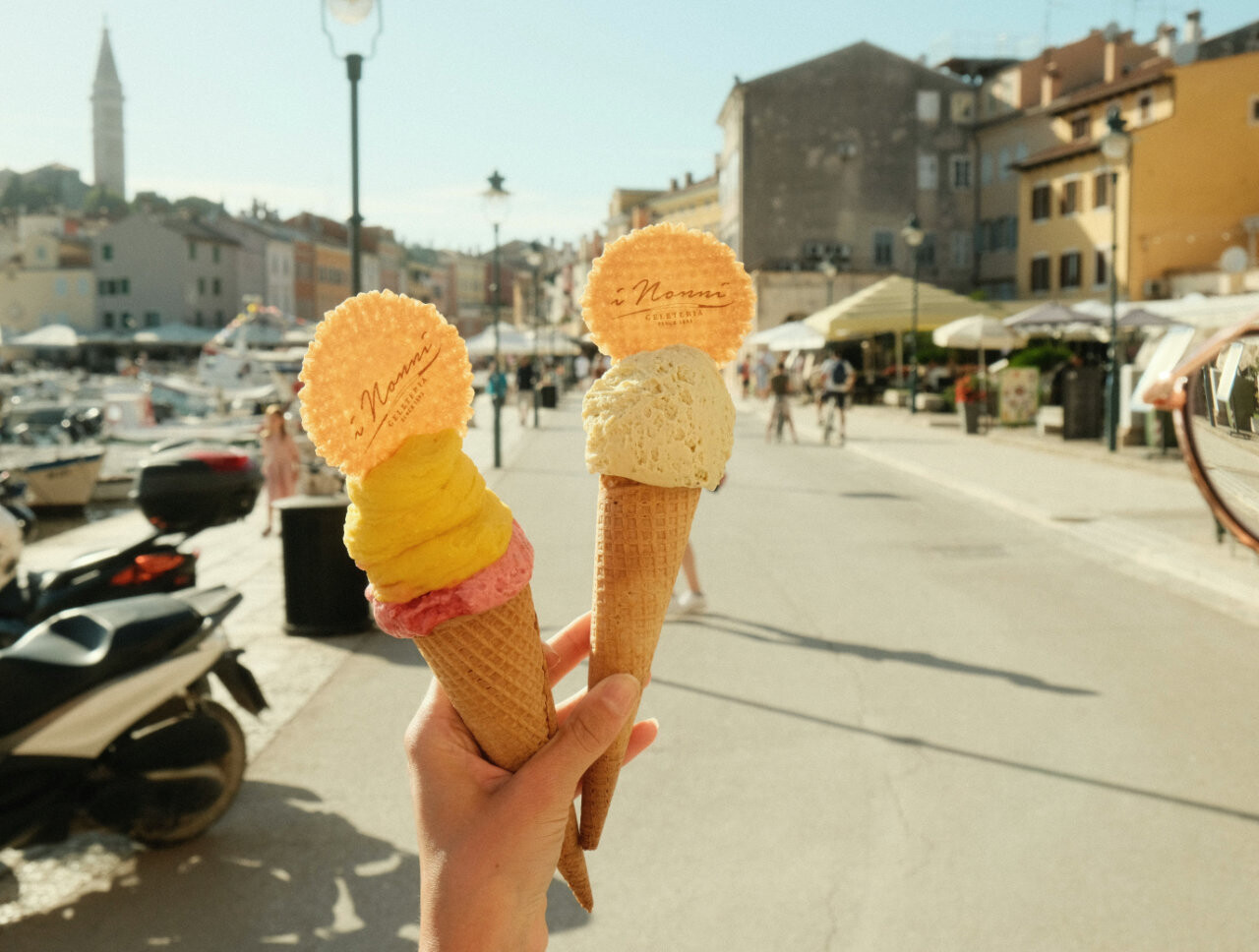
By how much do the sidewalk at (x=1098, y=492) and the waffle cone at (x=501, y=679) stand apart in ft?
10.5

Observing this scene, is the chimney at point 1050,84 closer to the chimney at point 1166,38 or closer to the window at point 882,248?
the chimney at point 1166,38

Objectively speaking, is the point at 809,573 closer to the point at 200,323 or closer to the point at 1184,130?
the point at 1184,130

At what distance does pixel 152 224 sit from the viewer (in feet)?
275

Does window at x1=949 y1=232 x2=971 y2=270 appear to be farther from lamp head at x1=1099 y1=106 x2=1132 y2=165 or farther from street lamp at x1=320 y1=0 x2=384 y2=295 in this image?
street lamp at x1=320 y1=0 x2=384 y2=295

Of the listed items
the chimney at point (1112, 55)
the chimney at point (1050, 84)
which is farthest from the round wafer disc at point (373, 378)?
the chimney at point (1050, 84)

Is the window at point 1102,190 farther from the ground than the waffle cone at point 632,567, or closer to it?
farther from the ground

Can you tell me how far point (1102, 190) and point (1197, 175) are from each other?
359 centimetres

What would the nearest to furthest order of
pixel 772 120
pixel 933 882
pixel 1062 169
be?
1. pixel 933 882
2. pixel 1062 169
3. pixel 772 120

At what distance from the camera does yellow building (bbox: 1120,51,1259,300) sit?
40000 millimetres

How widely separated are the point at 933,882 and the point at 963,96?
5786 centimetres

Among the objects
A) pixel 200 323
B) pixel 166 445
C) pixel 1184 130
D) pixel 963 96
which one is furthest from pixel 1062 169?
pixel 200 323

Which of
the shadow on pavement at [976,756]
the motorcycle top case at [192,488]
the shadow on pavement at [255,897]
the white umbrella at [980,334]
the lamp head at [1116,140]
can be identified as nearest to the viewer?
the shadow on pavement at [255,897]

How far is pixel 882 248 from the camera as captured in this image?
55.3m

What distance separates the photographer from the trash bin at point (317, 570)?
311 inches
